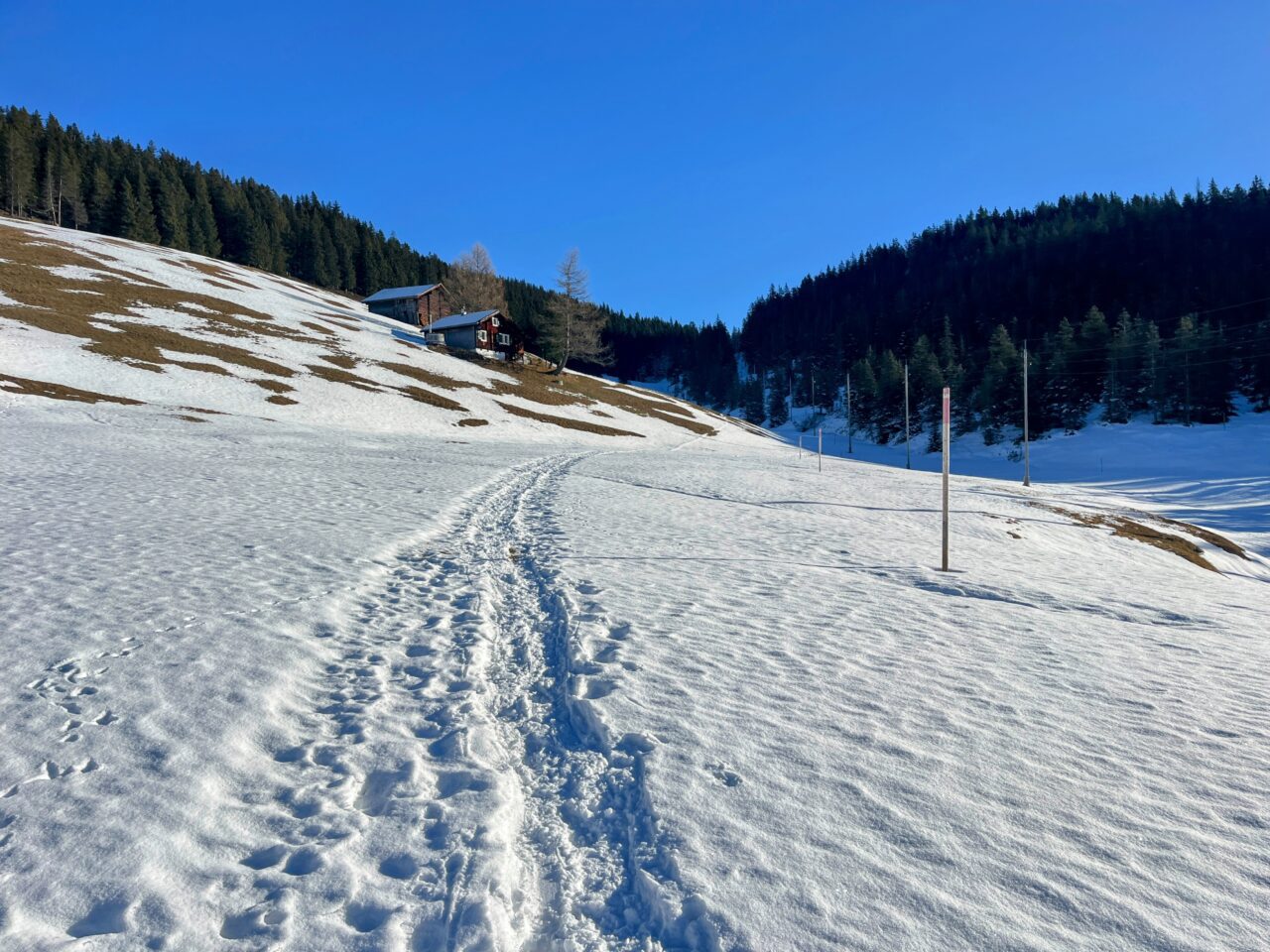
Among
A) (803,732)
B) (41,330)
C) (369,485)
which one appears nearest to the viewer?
(803,732)

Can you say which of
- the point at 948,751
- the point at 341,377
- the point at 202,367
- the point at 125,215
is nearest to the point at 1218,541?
the point at 948,751

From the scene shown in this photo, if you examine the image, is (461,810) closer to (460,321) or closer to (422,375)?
(422,375)

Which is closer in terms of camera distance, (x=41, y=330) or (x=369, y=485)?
(x=369, y=485)

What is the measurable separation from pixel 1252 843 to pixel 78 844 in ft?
23.4

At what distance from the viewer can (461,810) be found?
4016 millimetres

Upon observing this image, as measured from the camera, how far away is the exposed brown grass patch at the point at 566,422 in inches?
1912

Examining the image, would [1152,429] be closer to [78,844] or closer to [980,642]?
[980,642]

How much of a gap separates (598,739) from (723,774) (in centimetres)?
109

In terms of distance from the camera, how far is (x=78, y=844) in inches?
137

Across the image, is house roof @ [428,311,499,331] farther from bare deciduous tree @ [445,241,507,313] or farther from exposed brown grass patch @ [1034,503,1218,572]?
exposed brown grass patch @ [1034,503,1218,572]

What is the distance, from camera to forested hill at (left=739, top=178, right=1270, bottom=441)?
2872 inches

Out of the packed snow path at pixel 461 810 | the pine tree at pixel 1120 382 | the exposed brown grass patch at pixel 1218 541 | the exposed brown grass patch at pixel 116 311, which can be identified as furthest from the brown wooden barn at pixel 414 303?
the pine tree at pixel 1120 382

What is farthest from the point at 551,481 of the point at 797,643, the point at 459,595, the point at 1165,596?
the point at 1165,596

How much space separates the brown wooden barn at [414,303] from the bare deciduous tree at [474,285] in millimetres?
1899
